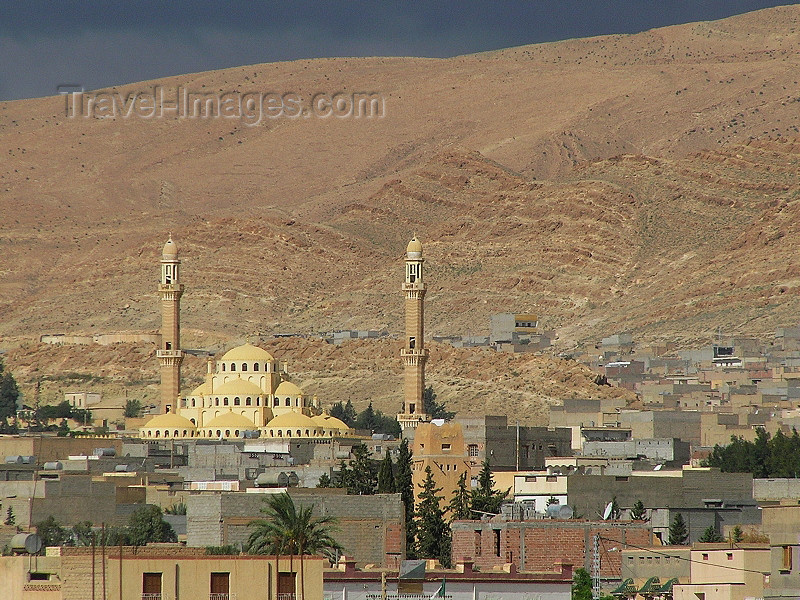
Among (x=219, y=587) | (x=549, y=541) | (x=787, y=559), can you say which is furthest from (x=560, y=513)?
(x=219, y=587)

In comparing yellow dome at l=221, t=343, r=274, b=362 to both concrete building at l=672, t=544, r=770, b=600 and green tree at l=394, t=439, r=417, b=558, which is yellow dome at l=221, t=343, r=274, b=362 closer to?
green tree at l=394, t=439, r=417, b=558

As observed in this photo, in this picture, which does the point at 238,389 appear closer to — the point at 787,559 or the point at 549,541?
the point at 549,541

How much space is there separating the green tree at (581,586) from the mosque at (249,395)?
6007 centimetres

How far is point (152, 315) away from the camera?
176125 millimetres

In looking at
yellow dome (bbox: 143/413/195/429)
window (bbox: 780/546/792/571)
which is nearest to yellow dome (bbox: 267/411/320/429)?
yellow dome (bbox: 143/413/195/429)

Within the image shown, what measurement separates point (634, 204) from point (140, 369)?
5270 cm

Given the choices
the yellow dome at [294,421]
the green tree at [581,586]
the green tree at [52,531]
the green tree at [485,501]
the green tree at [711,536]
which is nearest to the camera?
the green tree at [581,586]

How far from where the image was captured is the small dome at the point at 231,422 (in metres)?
106

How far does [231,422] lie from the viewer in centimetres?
10600

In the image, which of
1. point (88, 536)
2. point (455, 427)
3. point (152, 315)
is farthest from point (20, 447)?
point (152, 315)

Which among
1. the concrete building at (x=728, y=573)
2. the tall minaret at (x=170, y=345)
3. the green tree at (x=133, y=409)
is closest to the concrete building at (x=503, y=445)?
the tall minaret at (x=170, y=345)

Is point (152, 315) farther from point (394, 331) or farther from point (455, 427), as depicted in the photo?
point (455, 427)

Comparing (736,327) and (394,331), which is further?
(394,331)

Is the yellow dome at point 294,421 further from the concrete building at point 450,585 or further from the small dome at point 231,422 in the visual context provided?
the concrete building at point 450,585
